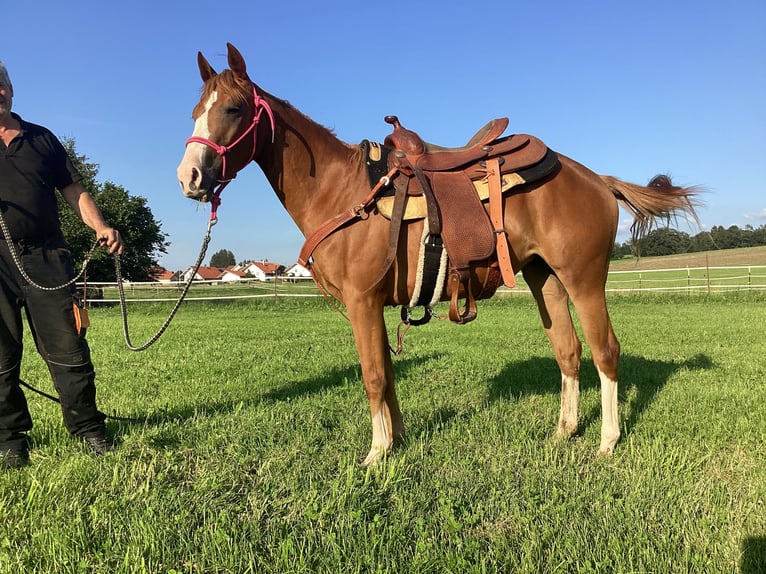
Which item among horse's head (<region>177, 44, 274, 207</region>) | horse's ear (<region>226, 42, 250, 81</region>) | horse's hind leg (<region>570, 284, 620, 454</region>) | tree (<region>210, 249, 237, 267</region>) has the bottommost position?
horse's hind leg (<region>570, 284, 620, 454</region>)

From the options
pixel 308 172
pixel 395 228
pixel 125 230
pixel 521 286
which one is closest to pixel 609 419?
pixel 395 228

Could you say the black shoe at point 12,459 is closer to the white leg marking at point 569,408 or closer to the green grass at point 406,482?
the green grass at point 406,482

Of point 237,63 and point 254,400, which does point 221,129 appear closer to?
point 237,63

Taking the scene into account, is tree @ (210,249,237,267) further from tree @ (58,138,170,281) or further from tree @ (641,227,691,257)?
tree @ (641,227,691,257)

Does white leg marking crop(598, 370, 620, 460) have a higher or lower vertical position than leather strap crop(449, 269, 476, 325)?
lower

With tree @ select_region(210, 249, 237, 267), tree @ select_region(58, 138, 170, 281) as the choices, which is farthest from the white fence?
tree @ select_region(210, 249, 237, 267)

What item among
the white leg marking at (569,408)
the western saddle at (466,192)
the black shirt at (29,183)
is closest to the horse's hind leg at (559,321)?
the white leg marking at (569,408)

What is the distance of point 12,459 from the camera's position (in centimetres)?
304

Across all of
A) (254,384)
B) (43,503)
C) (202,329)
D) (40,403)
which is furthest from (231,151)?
(202,329)

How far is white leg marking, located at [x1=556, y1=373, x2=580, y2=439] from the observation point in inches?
144

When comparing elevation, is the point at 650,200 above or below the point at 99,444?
above

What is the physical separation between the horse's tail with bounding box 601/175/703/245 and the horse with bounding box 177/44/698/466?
1.15ft

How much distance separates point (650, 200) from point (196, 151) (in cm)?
366

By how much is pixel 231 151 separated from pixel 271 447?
2.10 m
